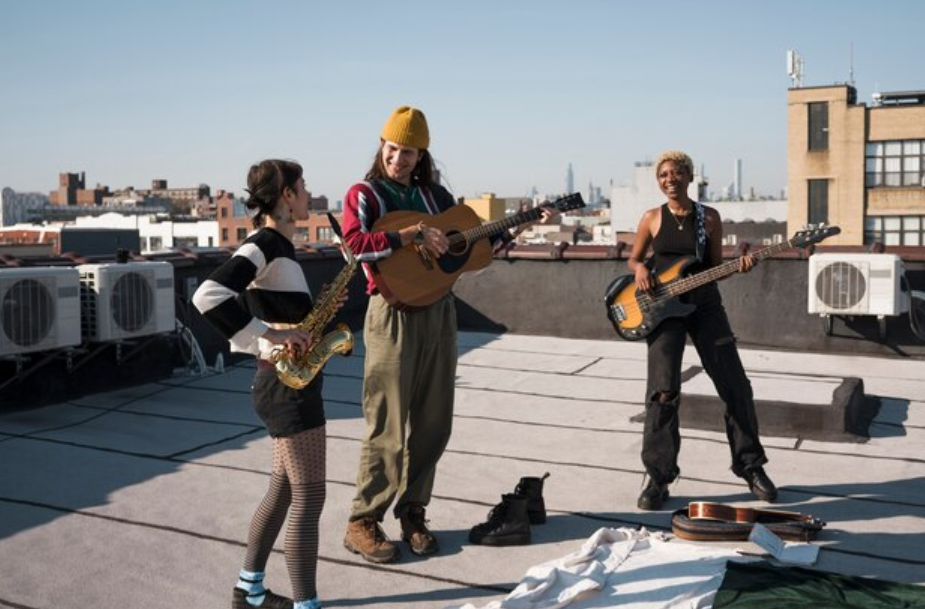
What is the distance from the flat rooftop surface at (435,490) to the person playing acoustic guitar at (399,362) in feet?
0.72

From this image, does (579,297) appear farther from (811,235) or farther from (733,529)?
(733,529)

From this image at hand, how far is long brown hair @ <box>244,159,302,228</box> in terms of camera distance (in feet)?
13.2

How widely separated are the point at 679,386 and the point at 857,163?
6167 centimetres

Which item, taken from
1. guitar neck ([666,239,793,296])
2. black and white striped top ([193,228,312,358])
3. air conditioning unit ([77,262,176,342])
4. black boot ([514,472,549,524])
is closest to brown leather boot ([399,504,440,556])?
black boot ([514,472,549,524])

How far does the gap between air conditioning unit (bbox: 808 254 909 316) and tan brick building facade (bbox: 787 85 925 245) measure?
170 ft

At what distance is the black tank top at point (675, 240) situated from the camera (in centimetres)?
587

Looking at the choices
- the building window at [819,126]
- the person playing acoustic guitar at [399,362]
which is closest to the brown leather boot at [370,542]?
the person playing acoustic guitar at [399,362]

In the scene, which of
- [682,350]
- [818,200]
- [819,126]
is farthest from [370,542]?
[819,126]

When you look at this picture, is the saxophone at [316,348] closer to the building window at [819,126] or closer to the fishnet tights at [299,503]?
the fishnet tights at [299,503]

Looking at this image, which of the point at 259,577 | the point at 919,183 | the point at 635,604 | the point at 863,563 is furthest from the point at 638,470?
the point at 919,183

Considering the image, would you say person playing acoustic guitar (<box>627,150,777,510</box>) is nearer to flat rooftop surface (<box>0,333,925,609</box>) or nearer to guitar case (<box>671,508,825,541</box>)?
flat rooftop surface (<box>0,333,925,609</box>)

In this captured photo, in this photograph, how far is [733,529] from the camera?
495 centimetres

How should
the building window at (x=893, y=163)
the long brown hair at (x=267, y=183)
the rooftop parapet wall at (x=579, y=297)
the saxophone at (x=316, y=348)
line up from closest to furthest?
the saxophone at (x=316, y=348), the long brown hair at (x=267, y=183), the rooftop parapet wall at (x=579, y=297), the building window at (x=893, y=163)

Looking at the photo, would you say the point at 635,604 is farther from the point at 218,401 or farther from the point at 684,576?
the point at 218,401
